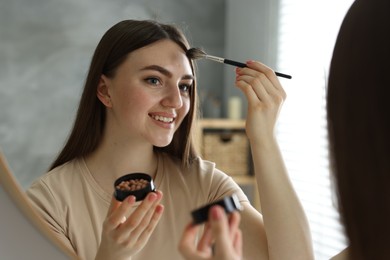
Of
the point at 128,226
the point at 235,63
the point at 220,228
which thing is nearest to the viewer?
the point at 220,228

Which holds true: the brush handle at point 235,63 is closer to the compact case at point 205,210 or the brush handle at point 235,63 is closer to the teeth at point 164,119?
the teeth at point 164,119

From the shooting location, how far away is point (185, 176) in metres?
0.53

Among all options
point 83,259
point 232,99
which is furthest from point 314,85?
point 83,259

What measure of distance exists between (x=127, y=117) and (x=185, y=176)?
110 mm

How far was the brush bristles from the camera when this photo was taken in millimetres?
490

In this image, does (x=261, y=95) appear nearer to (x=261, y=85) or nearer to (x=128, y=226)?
(x=261, y=85)

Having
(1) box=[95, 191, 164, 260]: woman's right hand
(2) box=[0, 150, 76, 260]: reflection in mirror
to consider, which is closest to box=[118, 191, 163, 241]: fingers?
(1) box=[95, 191, 164, 260]: woman's right hand

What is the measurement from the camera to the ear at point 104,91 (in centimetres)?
46

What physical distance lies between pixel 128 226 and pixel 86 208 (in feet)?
0.25

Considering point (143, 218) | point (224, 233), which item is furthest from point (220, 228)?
point (143, 218)

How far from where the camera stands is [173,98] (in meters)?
0.47

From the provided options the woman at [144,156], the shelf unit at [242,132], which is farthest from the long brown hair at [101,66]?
the shelf unit at [242,132]

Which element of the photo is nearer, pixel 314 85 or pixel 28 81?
pixel 28 81

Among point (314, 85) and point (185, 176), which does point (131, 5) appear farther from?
point (314, 85)
